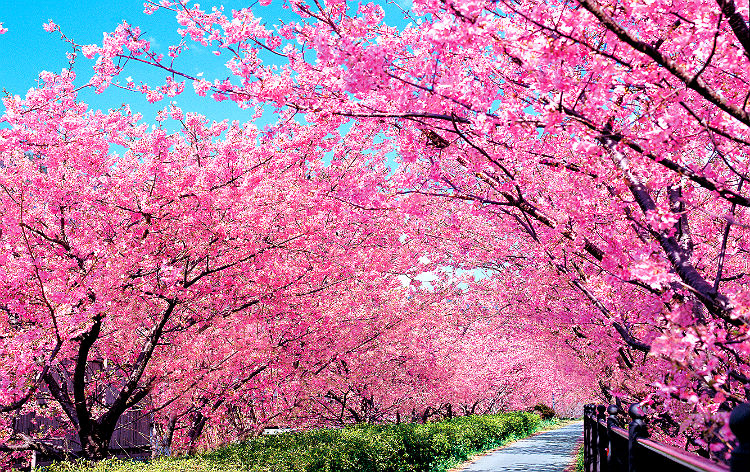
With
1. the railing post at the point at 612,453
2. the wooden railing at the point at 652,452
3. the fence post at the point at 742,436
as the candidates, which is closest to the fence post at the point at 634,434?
the wooden railing at the point at 652,452

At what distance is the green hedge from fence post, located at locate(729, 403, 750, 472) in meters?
5.67

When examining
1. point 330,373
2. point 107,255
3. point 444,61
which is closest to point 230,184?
point 107,255

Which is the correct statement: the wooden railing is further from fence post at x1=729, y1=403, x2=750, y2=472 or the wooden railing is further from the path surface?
the path surface

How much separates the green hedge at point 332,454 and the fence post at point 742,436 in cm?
567

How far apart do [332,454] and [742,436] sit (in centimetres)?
839

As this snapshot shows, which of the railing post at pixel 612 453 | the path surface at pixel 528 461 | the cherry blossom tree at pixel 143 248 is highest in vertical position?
the cherry blossom tree at pixel 143 248

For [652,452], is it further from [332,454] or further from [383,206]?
[332,454]

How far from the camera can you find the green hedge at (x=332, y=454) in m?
6.39

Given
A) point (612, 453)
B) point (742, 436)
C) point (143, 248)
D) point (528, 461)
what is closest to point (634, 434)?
point (612, 453)

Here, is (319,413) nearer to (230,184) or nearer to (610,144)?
(230,184)

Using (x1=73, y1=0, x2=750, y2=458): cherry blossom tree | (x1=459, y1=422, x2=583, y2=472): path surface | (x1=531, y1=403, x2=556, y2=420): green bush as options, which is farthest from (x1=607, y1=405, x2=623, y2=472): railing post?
(x1=531, y1=403, x2=556, y2=420): green bush

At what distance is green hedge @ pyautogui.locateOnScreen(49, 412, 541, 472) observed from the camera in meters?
6.39

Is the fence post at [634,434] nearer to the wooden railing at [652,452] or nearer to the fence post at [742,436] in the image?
the wooden railing at [652,452]

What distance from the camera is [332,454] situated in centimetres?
916
